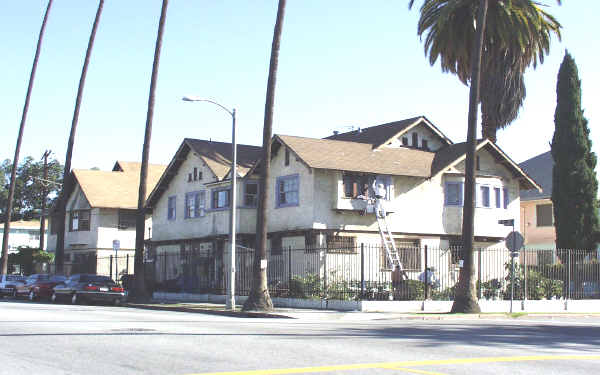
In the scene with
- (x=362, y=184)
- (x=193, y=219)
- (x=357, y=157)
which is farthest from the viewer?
(x=193, y=219)

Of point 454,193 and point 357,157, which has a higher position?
point 357,157

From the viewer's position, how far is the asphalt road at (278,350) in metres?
10.7

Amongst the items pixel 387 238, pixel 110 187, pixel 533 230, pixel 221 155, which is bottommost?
pixel 387 238

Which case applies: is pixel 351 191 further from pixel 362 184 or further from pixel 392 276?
pixel 392 276

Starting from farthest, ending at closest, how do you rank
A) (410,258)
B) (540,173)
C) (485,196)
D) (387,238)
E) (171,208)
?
(540,173)
(171,208)
(485,196)
(387,238)
(410,258)

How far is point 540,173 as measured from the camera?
53500mm

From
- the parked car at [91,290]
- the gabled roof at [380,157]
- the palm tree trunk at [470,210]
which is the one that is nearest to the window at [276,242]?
the gabled roof at [380,157]

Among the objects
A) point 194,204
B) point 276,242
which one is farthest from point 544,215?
point 194,204

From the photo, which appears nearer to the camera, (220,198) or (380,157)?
(380,157)

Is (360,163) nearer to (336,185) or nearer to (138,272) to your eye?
(336,185)

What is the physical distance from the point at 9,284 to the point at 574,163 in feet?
96.9

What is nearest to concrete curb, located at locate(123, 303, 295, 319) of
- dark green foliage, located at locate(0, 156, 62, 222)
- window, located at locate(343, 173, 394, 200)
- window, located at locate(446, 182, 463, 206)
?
window, located at locate(343, 173, 394, 200)

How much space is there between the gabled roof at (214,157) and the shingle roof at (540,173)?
18.6 meters

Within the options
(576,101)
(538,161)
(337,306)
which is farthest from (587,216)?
(538,161)
